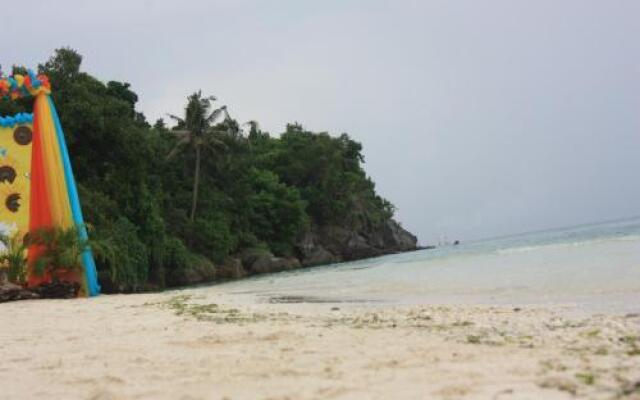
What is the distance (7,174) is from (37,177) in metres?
0.95

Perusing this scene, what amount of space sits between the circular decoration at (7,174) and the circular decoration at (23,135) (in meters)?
0.69

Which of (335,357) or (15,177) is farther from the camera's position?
(15,177)

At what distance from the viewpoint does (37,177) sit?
1391 cm

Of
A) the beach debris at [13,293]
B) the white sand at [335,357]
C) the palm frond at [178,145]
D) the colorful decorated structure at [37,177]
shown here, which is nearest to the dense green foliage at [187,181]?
the palm frond at [178,145]

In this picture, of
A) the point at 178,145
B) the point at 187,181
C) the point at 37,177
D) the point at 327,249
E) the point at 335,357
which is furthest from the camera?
the point at 327,249

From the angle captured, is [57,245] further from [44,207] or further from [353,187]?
[353,187]

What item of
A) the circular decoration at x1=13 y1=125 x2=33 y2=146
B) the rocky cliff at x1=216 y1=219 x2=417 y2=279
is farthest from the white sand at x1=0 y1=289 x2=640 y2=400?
the rocky cliff at x1=216 y1=219 x2=417 y2=279

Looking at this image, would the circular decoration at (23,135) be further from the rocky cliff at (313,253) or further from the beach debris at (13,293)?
the rocky cliff at (313,253)

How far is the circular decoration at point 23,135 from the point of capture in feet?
47.4

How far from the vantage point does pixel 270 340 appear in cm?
532

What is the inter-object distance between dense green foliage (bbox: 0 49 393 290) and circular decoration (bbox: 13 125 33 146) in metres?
3.36

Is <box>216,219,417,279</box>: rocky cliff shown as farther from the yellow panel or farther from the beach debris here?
the beach debris

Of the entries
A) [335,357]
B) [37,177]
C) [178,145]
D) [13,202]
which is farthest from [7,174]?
[178,145]

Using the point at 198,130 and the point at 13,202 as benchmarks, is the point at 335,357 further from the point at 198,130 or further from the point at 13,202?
the point at 198,130
